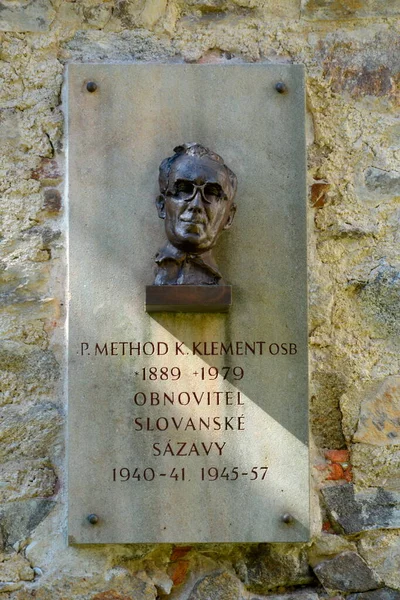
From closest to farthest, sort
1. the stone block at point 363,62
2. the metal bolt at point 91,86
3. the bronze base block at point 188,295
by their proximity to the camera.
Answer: the bronze base block at point 188,295
the metal bolt at point 91,86
the stone block at point 363,62

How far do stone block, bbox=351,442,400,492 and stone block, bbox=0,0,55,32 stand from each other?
181cm

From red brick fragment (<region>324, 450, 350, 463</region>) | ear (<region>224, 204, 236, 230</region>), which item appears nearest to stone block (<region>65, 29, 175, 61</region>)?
ear (<region>224, 204, 236, 230</region>)

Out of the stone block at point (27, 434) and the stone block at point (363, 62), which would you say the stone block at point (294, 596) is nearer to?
the stone block at point (27, 434)

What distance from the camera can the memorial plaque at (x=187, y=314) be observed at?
2.65 metres

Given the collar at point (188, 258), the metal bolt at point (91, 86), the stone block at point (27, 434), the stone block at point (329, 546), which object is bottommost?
the stone block at point (329, 546)

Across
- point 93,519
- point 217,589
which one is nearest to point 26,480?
point 93,519

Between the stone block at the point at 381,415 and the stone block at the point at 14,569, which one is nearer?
the stone block at the point at 14,569

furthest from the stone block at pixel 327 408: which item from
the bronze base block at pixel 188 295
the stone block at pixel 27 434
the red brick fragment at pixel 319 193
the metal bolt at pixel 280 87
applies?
the metal bolt at pixel 280 87

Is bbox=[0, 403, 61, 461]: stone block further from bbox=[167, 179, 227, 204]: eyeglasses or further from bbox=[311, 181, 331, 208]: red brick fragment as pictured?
bbox=[311, 181, 331, 208]: red brick fragment

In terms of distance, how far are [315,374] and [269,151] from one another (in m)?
0.77

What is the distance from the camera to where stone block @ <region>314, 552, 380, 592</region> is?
2680mm

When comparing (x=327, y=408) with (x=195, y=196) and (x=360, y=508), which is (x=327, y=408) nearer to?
(x=360, y=508)

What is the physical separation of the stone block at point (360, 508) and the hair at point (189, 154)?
1039 mm

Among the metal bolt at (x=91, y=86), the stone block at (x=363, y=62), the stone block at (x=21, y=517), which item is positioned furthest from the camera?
the stone block at (x=363, y=62)
